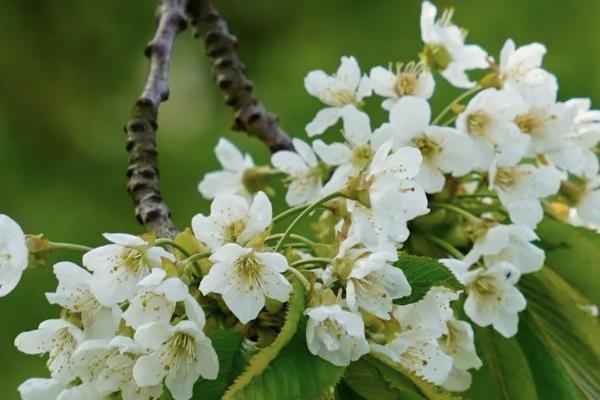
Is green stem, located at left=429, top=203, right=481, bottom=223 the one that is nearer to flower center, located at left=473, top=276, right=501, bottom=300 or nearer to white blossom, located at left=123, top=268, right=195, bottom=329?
flower center, located at left=473, top=276, right=501, bottom=300

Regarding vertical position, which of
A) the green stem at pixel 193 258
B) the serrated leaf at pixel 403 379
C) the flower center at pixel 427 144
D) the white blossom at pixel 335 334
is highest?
the flower center at pixel 427 144

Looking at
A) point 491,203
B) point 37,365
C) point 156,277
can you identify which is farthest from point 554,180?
point 37,365

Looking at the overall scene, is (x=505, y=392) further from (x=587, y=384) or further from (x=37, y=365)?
(x=37, y=365)

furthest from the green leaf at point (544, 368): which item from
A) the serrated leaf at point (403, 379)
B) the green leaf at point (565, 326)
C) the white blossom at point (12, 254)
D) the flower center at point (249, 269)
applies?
the white blossom at point (12, 254)

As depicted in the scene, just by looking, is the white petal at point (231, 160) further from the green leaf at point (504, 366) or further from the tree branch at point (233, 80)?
the green leaf at point (504, 366)

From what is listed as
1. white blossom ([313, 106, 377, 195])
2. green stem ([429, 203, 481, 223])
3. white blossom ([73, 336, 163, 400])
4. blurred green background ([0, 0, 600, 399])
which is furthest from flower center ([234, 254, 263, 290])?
blurred green background ([0, 0, 600, 399])
